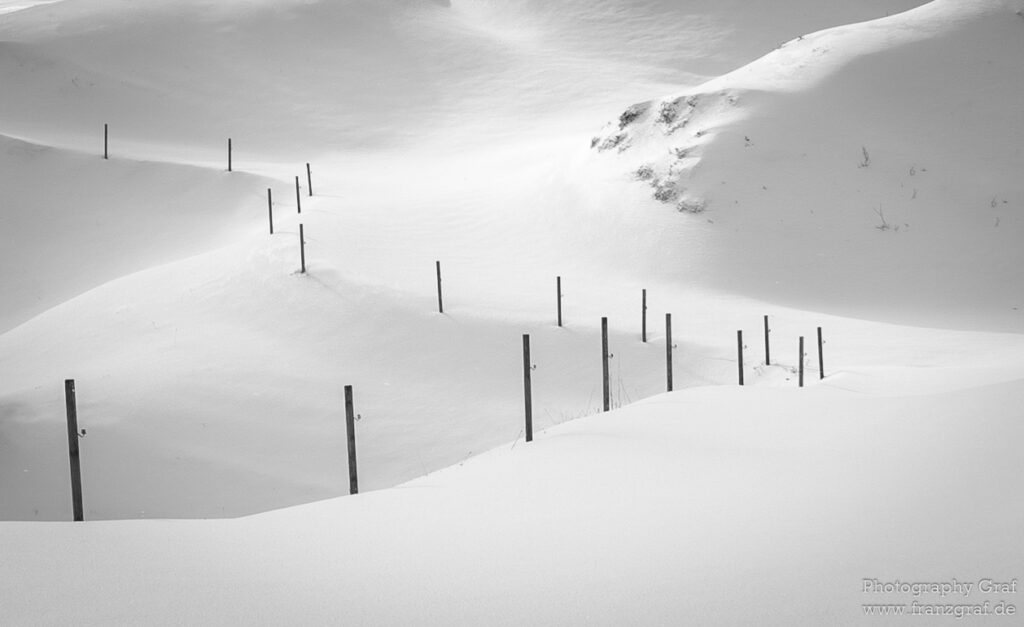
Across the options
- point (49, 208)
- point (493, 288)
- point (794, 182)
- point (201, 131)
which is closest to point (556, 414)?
point (493, 288)

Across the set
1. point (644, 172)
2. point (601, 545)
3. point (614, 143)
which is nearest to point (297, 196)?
point (614, 143)

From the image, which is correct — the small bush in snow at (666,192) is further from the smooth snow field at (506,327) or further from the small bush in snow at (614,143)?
the small bush in snow at (614,143)

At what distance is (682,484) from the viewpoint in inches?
251

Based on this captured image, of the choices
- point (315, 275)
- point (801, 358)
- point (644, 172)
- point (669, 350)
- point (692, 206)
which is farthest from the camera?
point (644, 172)

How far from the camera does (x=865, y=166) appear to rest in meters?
23.0

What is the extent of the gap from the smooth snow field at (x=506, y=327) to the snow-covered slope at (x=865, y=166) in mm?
98

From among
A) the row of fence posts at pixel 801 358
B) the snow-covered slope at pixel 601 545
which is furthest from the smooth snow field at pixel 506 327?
the row of fence posts at pixel 801 358

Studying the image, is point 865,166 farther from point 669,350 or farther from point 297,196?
point 297,196

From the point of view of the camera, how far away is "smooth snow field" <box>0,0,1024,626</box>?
4.73 meters

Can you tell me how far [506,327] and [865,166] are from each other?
36.5 feet

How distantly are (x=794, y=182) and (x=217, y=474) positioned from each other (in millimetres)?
15903

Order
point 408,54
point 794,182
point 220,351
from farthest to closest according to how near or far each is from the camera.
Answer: point 408,54
point 794,182
point 220,351

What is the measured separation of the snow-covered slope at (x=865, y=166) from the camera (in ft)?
67.4

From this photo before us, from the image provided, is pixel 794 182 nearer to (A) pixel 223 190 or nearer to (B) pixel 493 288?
(B) pixel 493 288
